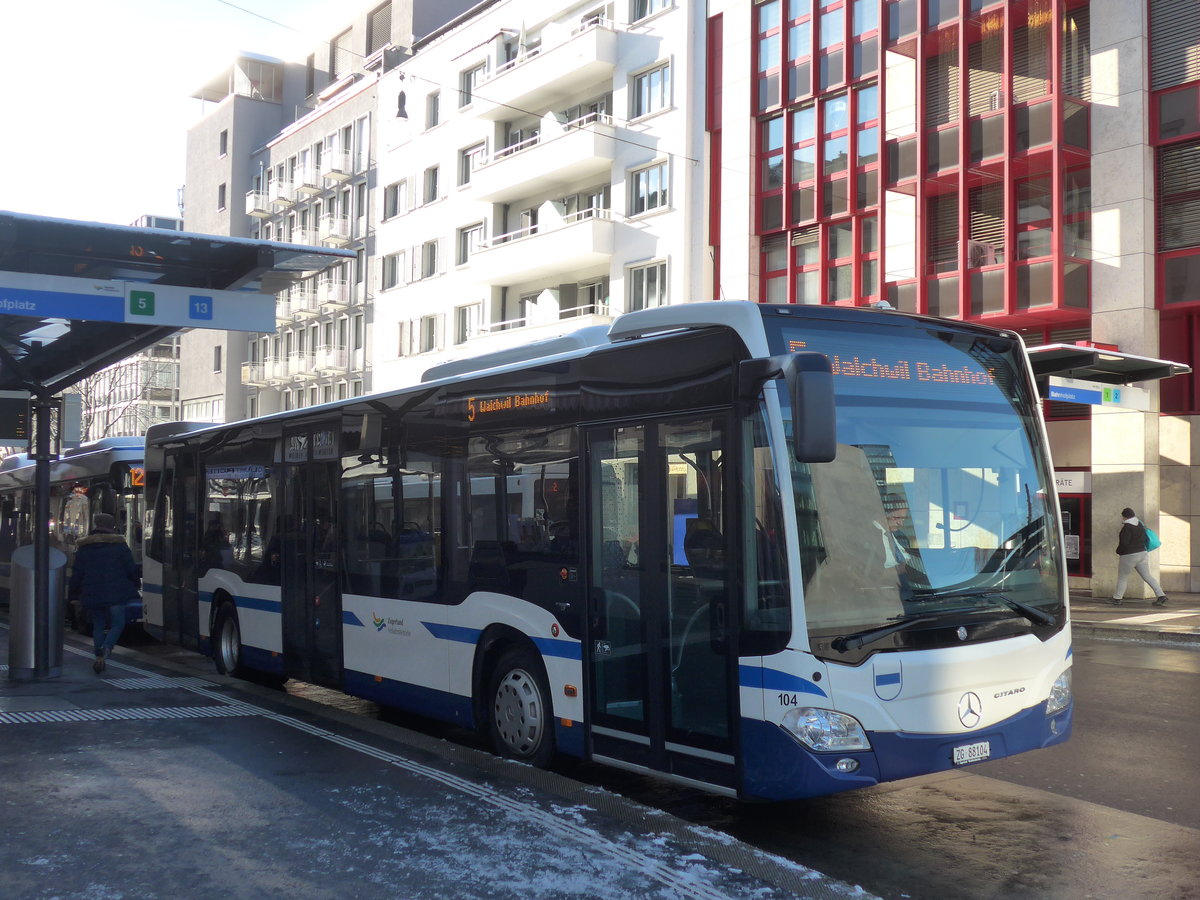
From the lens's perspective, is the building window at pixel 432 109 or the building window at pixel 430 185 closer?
the building window at pixel 430 185

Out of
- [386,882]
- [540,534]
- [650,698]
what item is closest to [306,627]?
[540,534]

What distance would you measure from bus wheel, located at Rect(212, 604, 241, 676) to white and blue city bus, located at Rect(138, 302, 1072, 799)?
13.2ft

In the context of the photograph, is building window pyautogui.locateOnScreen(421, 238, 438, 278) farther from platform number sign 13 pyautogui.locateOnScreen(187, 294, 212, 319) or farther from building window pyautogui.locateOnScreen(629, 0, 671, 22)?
platform number sign 13 pyautogui.locateOnScreen(187, 294, 212, 319)

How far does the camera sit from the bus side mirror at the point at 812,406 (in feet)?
19.1

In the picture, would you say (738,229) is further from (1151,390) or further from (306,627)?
(306,627)

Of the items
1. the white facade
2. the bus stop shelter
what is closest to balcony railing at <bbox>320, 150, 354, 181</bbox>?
the white facade

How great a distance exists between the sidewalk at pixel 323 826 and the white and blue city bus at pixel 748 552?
0.61m

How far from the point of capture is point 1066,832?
6523 mm

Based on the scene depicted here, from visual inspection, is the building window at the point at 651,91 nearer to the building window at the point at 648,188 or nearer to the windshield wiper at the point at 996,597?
the building window at the point at 648,188

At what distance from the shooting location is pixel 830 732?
19.9 feet

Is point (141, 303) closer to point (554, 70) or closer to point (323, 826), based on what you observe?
point (323, 826)

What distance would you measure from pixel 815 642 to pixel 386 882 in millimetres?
2293

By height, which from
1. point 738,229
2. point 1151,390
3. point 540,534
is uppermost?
point 738,229

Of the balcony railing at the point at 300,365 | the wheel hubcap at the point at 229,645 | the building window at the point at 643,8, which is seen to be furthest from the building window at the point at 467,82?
the wheel hubcap at the point at 229,645
